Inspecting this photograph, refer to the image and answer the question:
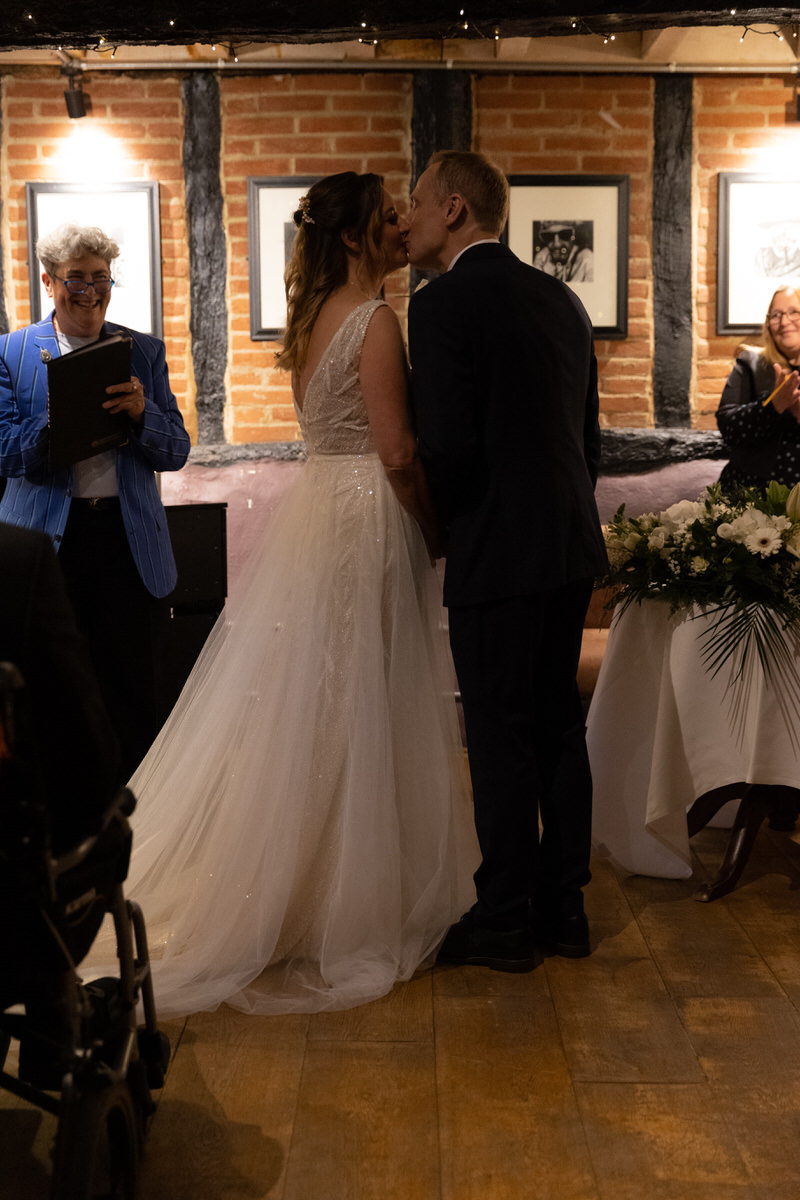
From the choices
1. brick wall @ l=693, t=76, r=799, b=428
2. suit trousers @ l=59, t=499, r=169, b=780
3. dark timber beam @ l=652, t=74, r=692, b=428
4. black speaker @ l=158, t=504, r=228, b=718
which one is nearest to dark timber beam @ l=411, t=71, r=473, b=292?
dark timber beam @ l=652, t=74, r=692, b=428

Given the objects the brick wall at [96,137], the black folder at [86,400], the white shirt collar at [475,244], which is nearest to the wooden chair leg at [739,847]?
the white shirt collar at [475,244]

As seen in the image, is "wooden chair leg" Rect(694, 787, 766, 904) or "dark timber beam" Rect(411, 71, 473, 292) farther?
"dark timber beam" Rect(411, 71, 473, 292)

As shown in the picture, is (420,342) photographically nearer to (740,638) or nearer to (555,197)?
(740,638)

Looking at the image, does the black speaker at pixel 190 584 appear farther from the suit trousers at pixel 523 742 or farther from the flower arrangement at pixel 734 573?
the suit trousers at pixel 523 742

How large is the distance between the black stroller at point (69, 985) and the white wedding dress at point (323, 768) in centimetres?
70

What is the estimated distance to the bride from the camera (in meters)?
2.49

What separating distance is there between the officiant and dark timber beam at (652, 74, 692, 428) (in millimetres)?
2821

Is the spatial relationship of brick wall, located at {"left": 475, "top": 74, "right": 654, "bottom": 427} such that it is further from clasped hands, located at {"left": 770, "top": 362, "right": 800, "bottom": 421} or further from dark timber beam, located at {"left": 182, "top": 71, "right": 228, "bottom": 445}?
clasped hands, located at {"left": 770, "top": 362, "right": 800, "bottom": 421}

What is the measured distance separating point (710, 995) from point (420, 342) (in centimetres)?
154

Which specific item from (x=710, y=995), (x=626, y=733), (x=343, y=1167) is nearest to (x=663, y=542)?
(x=626, y=733)

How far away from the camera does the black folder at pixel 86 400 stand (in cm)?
278

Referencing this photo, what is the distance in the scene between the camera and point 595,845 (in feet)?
10.5

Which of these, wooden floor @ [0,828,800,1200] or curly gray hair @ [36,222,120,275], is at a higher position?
curly gray hair @ [36,222,120,275]

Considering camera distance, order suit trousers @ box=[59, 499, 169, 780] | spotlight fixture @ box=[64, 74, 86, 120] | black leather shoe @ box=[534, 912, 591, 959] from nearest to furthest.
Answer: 1. black leather shoe @ box=[534, 912, 591, 959]
2. suit trousers @ box=[59, 499, 169, 780]
3. spotlight fixture @ box=[64, 74, 86, 120]
